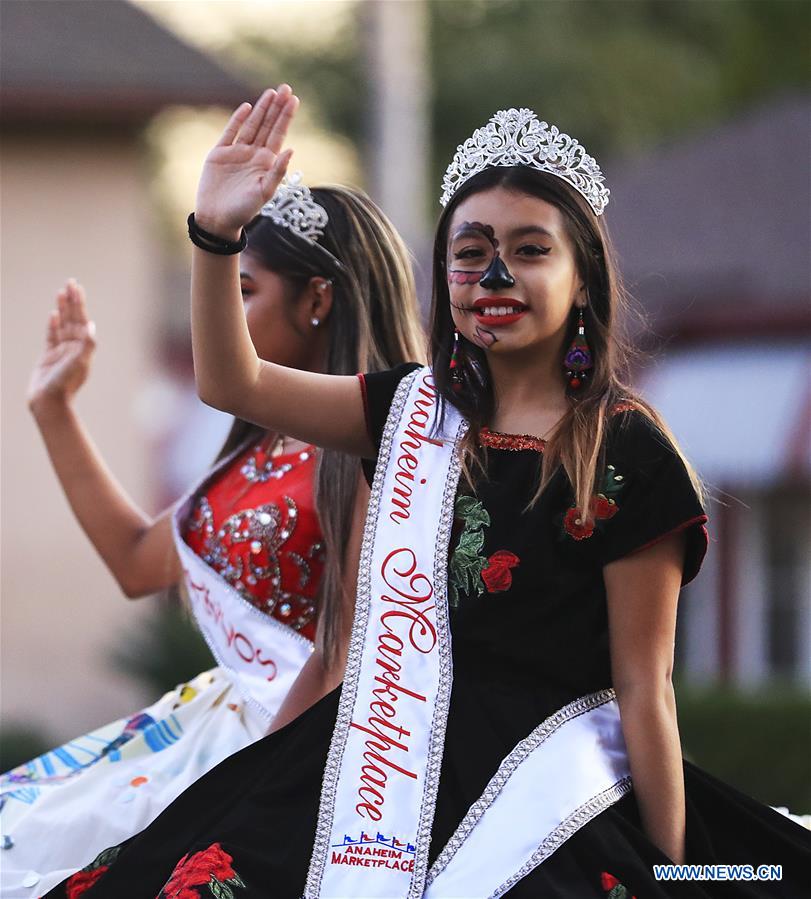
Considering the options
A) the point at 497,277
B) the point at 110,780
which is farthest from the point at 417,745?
the point at 110,780

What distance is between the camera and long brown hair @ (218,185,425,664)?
3.45 metres

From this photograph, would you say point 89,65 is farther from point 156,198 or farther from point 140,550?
point 156,198

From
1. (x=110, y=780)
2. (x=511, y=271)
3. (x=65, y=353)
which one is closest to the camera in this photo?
(x=511, y=271)

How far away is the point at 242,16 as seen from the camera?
113 feet

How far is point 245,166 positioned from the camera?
2.57 metres

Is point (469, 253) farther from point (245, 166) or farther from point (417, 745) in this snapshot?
point (417, 745)

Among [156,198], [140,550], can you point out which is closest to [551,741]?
[140,550]

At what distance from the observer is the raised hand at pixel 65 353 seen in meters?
3.79

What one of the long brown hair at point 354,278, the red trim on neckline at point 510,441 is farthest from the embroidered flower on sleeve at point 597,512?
the long brown hair at point 354,278

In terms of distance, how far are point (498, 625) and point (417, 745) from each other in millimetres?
227

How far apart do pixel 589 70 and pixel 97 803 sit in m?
30.3

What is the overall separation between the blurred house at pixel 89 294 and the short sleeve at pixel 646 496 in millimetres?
8310

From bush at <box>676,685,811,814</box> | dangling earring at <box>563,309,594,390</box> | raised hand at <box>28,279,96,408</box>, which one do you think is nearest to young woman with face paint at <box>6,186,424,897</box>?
raised hand at <box>28,279,96,408</box>

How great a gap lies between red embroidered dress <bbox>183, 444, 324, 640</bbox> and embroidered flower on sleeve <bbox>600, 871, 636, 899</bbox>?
1159 mm
